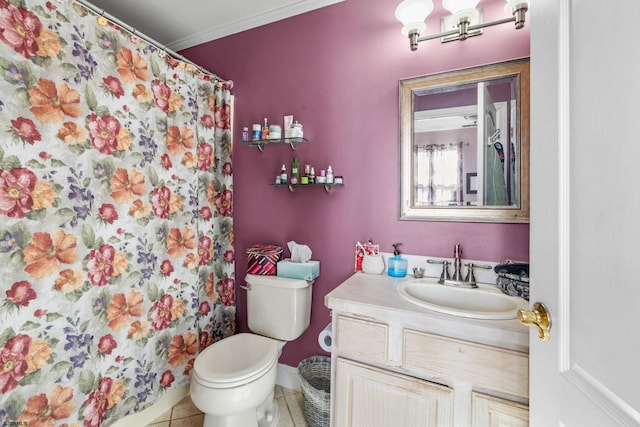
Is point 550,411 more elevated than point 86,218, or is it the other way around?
point 86,218

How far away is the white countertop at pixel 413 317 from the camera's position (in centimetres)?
90

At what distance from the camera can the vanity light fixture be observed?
122 cm

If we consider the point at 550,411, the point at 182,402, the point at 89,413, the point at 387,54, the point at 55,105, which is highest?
the point at 387,54

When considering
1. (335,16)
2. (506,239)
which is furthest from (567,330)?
(335,16)

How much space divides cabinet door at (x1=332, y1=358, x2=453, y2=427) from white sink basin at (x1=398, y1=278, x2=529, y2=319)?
30 centimetres

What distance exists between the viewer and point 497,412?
91 cm

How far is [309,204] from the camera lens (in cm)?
177

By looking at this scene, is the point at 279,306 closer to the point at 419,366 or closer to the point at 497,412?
the point at 419,366

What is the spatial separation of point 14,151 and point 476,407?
1868mm

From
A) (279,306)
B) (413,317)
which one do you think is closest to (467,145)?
(413,317)

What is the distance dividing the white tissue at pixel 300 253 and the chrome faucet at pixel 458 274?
758mm

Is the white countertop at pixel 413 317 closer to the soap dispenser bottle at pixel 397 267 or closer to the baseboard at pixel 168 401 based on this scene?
the soap dispenser bottle at pixel 397 267

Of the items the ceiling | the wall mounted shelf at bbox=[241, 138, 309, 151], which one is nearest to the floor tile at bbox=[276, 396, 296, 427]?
the wall mounted shelf at bbox=[241, 138, 309, 151]

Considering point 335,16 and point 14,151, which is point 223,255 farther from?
point 335,16
